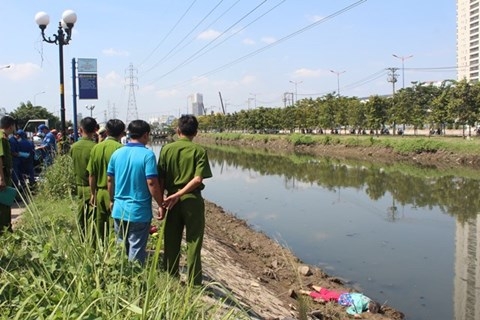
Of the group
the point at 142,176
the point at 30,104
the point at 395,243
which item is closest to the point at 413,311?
the point at 395,243

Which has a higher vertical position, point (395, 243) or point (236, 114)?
point (236, 114)

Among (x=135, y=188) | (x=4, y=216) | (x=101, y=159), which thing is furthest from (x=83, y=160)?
(x=135, y=188)

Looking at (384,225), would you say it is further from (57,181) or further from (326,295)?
(57,181)

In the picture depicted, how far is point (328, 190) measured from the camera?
67.5 feet

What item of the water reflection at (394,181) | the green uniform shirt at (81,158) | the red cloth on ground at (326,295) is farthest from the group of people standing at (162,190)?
the water reflection at (394,181)

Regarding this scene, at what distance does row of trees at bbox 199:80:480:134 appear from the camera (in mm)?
34406

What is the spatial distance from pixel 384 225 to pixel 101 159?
1015cm

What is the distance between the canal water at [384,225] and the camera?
323 inches

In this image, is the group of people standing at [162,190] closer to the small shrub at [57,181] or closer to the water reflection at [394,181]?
the small shrub at [57,181]

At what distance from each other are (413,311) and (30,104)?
59.5m

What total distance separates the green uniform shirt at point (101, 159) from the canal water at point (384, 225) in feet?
16.0

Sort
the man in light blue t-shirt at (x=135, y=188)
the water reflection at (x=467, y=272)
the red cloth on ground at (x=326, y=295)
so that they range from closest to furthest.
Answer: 1. the man in light blue t-shirt at (x=135, y=188)
2. the red cloth on ground at (x=326, y=295)
3. the water reflection at (x=467, y=272)

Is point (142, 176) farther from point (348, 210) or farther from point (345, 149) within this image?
point (345, 149)

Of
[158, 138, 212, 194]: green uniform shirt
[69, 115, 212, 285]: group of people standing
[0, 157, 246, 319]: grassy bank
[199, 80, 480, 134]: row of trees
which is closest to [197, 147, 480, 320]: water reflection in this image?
[69, 115, 212, 285]: group of people standing
